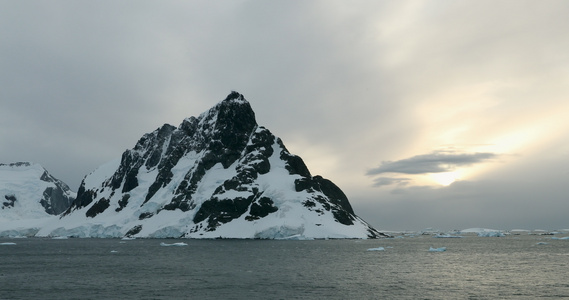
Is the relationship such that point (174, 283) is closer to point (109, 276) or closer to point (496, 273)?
point (109, 276)

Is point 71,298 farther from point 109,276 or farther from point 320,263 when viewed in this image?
point 320,263

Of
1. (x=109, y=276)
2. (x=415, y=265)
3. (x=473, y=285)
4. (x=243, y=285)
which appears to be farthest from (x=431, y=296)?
(x=109, y=276)

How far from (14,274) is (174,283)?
32.3 m

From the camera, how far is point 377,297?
57.3 meters

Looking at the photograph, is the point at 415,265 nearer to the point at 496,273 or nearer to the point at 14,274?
the point at 496,273

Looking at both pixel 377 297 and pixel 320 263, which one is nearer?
pixel 377 297

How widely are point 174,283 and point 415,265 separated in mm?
50730

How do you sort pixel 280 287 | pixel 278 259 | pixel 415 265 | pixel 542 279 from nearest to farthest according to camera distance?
pixel 280 287 → pixel 542 279 → pixel 415 265 → pixel 278 259

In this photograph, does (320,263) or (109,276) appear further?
(320,263)

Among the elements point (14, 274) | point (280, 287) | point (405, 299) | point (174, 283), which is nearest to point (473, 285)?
point (405, 299)

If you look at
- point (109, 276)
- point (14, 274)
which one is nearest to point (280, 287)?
point (109, 276)

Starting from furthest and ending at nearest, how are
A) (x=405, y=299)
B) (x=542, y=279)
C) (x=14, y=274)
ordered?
(x=14, y=274), (x=542, y=279), (x=405, y=299)

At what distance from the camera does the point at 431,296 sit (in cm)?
5825

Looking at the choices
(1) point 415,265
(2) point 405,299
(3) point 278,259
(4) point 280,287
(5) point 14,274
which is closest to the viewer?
(2) point 405,299
